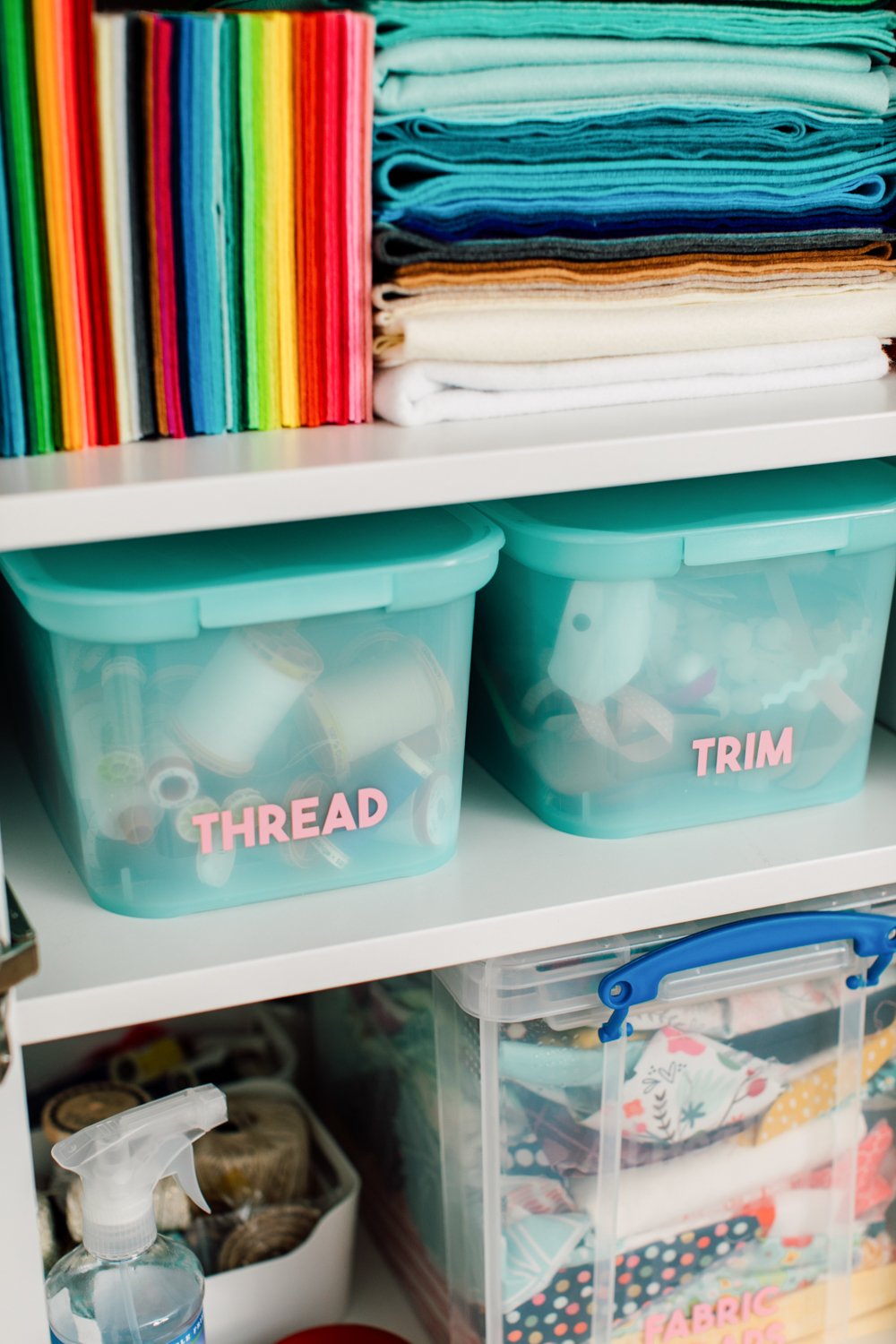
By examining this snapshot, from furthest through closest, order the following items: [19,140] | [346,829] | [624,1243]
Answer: [624,1243], [346,829], [19,140]

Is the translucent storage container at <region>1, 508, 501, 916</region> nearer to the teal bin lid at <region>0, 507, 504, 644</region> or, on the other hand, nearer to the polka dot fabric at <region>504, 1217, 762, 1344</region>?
the teal bin lid at <region>0, 507, 504, 644</region>

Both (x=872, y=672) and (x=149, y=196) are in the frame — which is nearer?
(x=149, y=196)

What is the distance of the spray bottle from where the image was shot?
75 centimetres

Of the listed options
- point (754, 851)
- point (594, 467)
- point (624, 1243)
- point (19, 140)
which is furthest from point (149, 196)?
point (624, 1243)

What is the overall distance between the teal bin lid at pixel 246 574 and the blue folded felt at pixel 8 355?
71mm

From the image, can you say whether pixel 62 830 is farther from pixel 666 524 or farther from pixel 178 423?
pixel 666 524

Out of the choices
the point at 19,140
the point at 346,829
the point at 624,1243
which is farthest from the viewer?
the point at 624,1243

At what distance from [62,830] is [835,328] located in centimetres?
52

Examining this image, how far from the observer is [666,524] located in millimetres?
782

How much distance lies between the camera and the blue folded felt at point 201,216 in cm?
64

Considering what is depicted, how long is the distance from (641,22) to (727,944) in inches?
19.5

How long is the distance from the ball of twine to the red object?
53 millimetres

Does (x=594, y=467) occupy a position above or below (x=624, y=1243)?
above

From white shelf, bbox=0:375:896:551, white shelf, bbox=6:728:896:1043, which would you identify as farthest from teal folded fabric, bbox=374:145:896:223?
white shelf, bbox=6:728:896:1043
